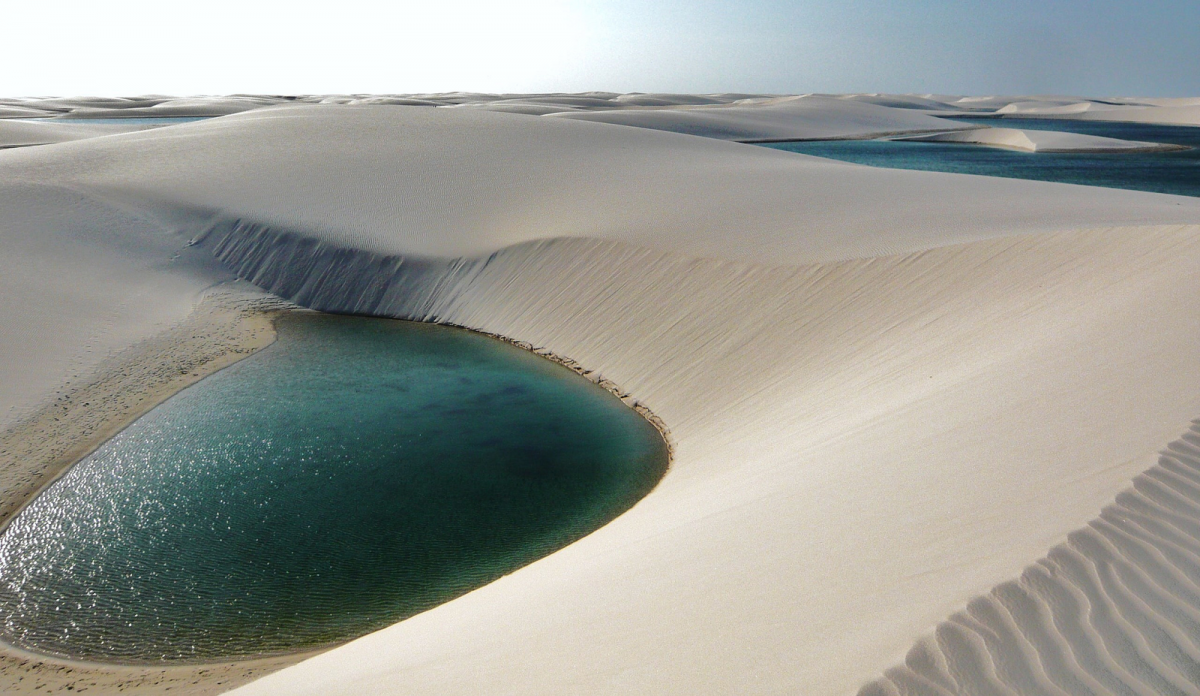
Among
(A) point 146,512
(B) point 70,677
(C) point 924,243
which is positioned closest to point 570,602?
(B) point 70,677

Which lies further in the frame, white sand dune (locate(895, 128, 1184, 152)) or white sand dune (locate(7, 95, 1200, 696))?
white sand dune (locate(895, 128, 1184, 152))

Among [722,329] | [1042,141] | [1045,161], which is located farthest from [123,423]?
[1042,141]

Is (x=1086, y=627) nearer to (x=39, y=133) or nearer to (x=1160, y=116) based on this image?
(x=39, y=133)

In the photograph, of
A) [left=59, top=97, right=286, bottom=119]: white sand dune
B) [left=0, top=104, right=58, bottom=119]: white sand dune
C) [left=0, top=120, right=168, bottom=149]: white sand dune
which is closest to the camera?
[left=0, top=120, right=168, bottom=149]: white sand dune

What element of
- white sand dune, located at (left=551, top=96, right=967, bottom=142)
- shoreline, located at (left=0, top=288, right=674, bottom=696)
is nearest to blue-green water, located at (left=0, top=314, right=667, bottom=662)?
shoreline, located at (left=0, top=288, right=674, bottom=696)

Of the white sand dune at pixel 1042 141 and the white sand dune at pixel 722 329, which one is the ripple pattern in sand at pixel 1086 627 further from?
the white sand dune at pixel 1042 141

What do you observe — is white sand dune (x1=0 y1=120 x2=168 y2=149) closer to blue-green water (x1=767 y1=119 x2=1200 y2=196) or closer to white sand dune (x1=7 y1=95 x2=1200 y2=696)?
white sand dune (x1=7 y1=95 x2=1200 y2=696)

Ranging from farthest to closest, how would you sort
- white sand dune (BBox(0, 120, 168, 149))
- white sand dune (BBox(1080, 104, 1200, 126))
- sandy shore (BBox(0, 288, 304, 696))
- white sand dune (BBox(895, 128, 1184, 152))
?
white sand dune (BBox(1080, 104, 1200, 126))
white sand dune (BBox(895, 128, 1184, 152))
white sand dune (BBox(0, 120, 168, 149))
sandy shore (BBox(0, 288, 304, 696))

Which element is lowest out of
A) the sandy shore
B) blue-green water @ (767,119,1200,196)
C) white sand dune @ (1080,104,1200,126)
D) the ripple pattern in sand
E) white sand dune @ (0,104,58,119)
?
the sandy shore
